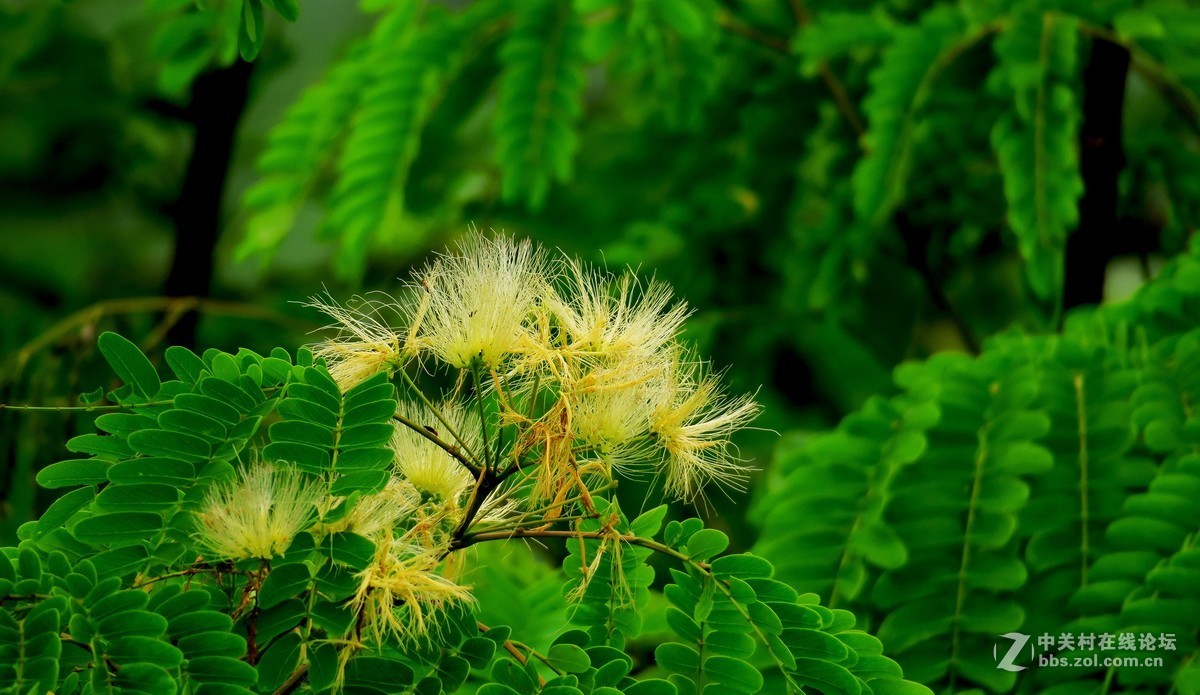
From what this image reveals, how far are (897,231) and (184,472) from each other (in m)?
2.11

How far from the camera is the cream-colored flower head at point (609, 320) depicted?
1.01 m

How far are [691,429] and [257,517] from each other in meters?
0.42

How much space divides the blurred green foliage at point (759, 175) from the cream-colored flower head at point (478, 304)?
81 centimetres

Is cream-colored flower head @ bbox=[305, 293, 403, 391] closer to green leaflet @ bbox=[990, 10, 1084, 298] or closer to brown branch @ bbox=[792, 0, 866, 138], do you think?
green leaflet @ bbox=[990, 10, 1084, 298]

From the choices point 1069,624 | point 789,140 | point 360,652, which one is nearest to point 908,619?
point 1069,624

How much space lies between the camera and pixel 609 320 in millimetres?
1043

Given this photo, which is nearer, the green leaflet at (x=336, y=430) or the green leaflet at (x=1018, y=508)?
the green leaflet at (x=336, y=430)

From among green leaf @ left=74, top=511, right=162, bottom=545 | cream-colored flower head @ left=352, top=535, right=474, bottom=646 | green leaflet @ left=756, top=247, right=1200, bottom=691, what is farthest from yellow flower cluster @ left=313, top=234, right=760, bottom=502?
green leaflet @ left=756, top=247, right=1200, bottom=691

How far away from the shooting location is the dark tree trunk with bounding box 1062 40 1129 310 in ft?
7.53

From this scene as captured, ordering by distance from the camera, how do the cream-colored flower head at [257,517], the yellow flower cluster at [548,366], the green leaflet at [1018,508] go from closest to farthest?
the cream-colored flower head at [257,517] < the yellow flower cluster at [548,366] < the green leaflet at [1018,508]

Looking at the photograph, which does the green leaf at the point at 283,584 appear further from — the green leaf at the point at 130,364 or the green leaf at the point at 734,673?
the green leaf at the point at 734,673

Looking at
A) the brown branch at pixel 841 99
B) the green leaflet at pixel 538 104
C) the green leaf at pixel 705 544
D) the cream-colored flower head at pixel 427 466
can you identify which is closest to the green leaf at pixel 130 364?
the cream-colored flower head at pixel 427 466

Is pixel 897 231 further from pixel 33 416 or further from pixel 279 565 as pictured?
pixel 279 565

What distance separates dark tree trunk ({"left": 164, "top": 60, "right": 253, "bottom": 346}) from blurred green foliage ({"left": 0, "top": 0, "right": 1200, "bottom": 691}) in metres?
0.02
